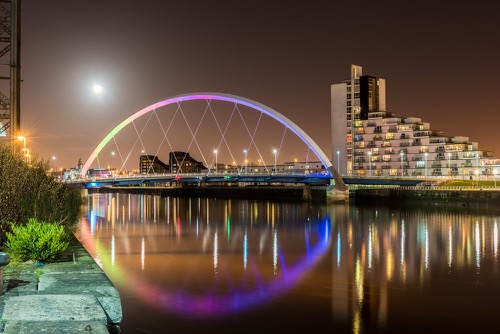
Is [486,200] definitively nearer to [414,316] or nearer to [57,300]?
[414,316]

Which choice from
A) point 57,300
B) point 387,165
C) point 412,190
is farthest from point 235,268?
point 387,165

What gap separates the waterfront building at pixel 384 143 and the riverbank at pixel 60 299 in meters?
104

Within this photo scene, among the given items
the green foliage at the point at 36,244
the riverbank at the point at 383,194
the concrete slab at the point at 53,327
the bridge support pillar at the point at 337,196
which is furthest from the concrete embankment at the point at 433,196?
the concrete slab at the point at 53,327

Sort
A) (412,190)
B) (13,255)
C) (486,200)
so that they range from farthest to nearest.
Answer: (412,190) → (486,200) → (13,255)

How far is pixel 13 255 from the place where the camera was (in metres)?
16.2

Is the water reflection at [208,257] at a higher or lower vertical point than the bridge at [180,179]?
lower

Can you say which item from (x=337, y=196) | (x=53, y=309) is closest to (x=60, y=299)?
(x=53, y=309)

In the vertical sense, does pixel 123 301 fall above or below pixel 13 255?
below

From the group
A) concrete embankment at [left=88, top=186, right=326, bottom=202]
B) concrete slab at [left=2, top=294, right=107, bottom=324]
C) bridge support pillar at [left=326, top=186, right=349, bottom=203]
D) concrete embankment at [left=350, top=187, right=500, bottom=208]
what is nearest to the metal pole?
concrete slab at [left=2, top=294, right=107, bottom=324]

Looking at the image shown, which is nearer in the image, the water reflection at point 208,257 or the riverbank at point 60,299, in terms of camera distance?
the riverbank at point 60,299

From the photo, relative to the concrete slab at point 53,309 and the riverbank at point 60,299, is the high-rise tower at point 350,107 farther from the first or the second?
the concrete slab at point 53,309

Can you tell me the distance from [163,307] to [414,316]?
298 inches

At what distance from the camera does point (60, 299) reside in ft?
34.4

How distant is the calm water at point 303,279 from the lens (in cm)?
1599
